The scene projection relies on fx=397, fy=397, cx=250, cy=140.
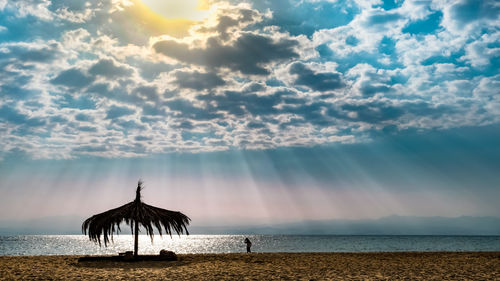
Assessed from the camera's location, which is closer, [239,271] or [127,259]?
[239,271]

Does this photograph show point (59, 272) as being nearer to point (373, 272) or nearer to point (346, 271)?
point (346, 271)

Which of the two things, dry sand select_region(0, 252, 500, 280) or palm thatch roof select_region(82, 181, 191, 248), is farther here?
palm thatch roof select_region(82, 181, 191, 248)

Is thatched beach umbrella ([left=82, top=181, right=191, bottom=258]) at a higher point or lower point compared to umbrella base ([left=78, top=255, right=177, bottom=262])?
higher

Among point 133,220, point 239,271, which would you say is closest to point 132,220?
point 133,220

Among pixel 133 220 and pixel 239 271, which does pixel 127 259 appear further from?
pixel 239 271

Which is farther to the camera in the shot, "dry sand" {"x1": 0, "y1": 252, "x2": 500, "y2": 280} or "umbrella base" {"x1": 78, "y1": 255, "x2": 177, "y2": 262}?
"umbrella base" {"x1": 78, "y1": 255, "x2": 177, "y2": 262}

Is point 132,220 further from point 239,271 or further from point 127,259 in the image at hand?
point 239,271

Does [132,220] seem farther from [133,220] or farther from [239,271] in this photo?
[239,271]

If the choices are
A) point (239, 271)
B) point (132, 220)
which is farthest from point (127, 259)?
point (239, 271)

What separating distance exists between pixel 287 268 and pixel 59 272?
8.95m

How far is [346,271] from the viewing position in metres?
15.8

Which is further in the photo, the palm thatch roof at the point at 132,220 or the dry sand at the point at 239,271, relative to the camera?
the palm thatch roof at the point at 132,220

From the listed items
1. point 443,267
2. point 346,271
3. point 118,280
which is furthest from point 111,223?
point 443,267

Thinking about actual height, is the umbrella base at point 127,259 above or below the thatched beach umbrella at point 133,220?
below
